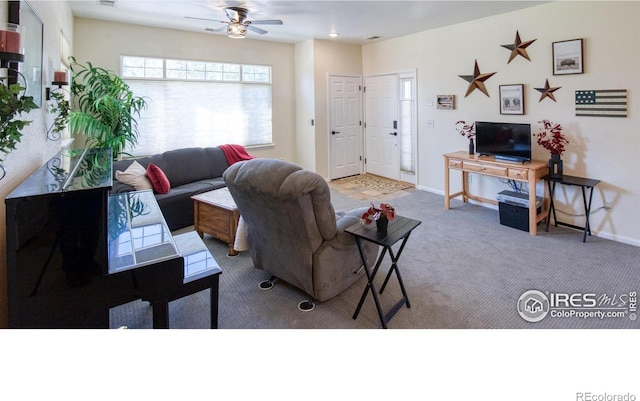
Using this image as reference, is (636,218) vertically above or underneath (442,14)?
underneath

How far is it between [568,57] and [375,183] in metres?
3.45

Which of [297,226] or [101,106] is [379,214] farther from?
[101,106]

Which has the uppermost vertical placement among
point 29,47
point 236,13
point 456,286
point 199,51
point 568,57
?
point 199,51

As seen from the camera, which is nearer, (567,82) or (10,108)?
(10,108)

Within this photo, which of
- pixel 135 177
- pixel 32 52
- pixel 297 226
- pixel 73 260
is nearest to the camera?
pixel 73 260

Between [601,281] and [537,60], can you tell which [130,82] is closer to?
[537,60]

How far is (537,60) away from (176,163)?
190 inches

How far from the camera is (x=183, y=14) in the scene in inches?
182

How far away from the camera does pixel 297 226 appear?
237cm

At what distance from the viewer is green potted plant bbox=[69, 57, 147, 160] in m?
4.36

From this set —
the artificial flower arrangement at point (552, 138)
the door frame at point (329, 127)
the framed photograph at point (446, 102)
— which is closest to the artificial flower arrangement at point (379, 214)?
the artificial flower arrangement at point (552, 138)

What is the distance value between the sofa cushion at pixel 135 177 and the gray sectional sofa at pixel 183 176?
56 millimetres

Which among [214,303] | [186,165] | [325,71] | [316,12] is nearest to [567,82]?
[316,12]
